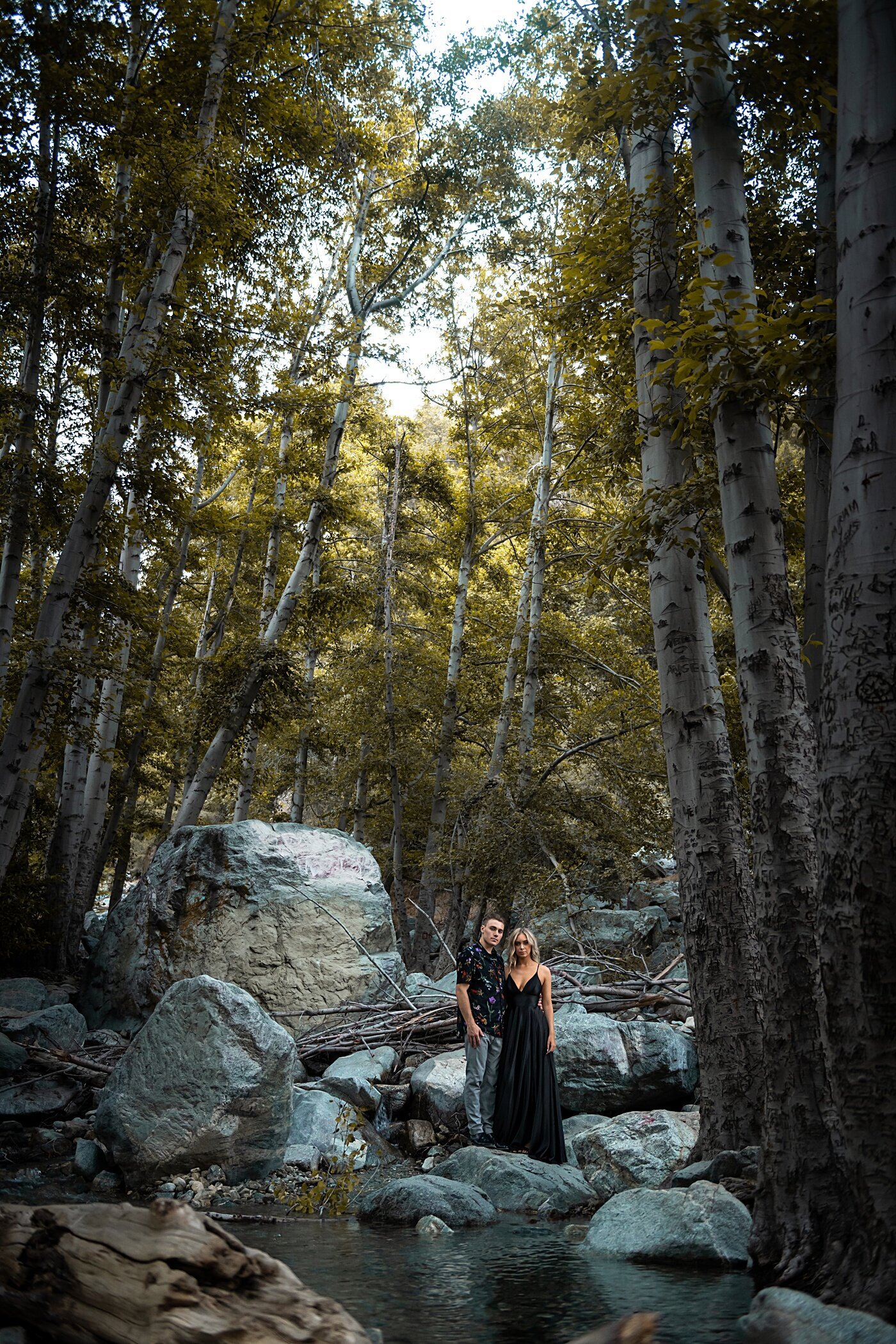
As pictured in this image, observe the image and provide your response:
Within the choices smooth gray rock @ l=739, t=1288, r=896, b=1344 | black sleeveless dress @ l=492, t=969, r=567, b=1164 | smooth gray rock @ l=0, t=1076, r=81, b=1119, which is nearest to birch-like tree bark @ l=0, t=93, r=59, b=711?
smooth gray rock @ l=0, t=1076, r=81, b=1119

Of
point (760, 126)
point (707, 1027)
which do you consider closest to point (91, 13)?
point (760, 126)

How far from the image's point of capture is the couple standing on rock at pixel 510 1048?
6746 millimetres

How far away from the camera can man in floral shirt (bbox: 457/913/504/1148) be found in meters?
7.05

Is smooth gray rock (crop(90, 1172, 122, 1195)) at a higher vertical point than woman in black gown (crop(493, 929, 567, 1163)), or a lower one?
lower

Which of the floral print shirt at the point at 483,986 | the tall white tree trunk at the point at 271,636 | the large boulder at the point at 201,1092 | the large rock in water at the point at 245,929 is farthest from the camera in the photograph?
the tall white tree trunk at the point at 271,636

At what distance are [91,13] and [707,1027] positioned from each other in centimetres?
1268

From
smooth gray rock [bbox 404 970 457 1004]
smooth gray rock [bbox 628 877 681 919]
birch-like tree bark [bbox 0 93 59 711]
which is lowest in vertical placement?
smooth gray rock [bbox 404 970 457 1004]

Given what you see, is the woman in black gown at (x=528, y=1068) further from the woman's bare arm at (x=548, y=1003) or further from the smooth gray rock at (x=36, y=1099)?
the smooth gray rock at (x=36, y=1099)

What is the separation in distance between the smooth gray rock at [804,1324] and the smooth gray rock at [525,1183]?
2.88 meters

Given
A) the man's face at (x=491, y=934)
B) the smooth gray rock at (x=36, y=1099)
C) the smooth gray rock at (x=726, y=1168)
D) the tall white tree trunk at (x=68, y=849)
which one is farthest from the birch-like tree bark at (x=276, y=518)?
the smooth gray rock at (x=726, y=1168)

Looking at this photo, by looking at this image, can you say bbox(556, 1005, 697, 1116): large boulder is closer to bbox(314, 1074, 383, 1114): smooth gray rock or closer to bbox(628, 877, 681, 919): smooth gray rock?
bbox(314, 1074, 383, 1114): smooth gray rock

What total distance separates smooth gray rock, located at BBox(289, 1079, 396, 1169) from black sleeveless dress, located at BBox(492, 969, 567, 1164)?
0.99 m

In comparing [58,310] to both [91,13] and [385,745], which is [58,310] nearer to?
[91,13]

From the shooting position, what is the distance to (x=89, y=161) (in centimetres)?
1093
